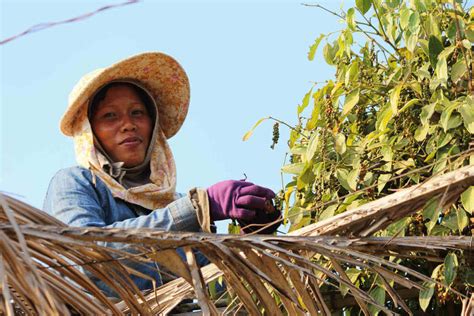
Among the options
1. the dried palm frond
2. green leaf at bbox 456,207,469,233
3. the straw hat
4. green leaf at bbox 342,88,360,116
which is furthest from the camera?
the straw hat

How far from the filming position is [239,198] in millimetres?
2477

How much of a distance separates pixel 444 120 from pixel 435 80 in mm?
153

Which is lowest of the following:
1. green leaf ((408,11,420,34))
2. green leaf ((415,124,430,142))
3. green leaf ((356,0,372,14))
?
green leaf ((415,124,430,142))

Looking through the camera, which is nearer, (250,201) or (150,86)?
(250,201)

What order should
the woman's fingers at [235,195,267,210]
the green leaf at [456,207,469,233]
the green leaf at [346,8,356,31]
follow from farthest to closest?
the green leaf at [346,8,356,31] < the green leaf at [456,207,469,233] < the woman's fingers at [235,195,267,210]

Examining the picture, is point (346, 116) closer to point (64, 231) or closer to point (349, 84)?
point (349, 84)

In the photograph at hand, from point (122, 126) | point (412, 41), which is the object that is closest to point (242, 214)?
Result: point (412, 41)

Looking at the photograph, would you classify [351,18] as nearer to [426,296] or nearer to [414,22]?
[414,22]

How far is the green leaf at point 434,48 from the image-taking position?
9.61 ft

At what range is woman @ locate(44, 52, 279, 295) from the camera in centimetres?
306

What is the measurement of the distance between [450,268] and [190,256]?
103 centimetres

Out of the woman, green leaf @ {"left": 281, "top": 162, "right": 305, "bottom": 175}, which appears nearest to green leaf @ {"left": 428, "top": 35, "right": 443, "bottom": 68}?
green leaf @ {"left": 281, "top": 162, "right": 305, "bottom": 175}

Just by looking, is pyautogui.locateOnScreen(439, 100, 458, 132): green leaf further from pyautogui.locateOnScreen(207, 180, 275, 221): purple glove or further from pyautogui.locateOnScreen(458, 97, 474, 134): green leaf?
pyautogui.locateOnScreen(207, 180, 275, 221): purple glove

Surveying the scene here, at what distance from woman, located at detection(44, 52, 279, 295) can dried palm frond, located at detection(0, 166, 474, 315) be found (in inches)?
37.7
